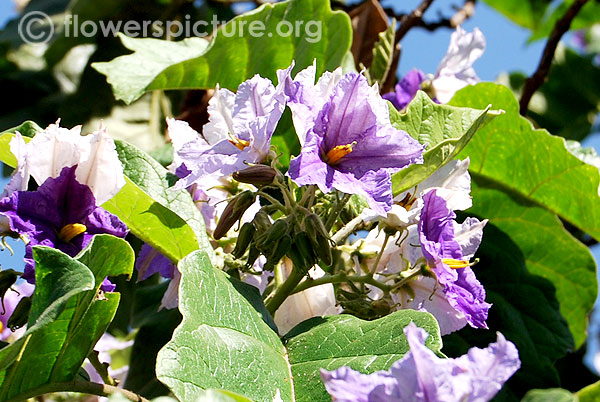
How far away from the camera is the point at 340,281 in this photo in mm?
1098

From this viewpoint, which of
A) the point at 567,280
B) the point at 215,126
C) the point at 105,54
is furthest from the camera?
the point at 105,54

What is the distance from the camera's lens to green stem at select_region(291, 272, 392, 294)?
109 cm

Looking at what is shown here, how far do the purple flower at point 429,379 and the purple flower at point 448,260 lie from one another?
40 cm

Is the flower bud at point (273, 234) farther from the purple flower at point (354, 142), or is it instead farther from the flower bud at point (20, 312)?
the flower bud at point (20, 312)

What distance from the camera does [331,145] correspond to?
1.05 m

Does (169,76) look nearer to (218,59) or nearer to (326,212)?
(218,59)

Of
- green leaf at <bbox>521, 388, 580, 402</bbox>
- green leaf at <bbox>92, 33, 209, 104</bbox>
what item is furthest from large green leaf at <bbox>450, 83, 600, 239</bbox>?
green leaf at <bbox>521, 388, 580, 402</bbox>

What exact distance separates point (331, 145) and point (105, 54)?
146 centimetres

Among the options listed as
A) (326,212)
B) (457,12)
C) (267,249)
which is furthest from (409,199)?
(457,12)

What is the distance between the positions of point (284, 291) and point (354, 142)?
0.21 metres

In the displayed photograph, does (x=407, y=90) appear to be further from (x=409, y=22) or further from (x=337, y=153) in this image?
(x=337, y=153)

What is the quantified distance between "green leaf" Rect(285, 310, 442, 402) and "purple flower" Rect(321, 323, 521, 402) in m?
0.17

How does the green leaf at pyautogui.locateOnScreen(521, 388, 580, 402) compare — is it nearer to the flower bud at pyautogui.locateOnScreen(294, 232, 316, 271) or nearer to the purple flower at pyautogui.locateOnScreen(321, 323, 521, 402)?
the purple flower at pyautogui.locateOnScreen(321, 323, 521, 402)

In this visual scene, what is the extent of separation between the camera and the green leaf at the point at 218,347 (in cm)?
78
